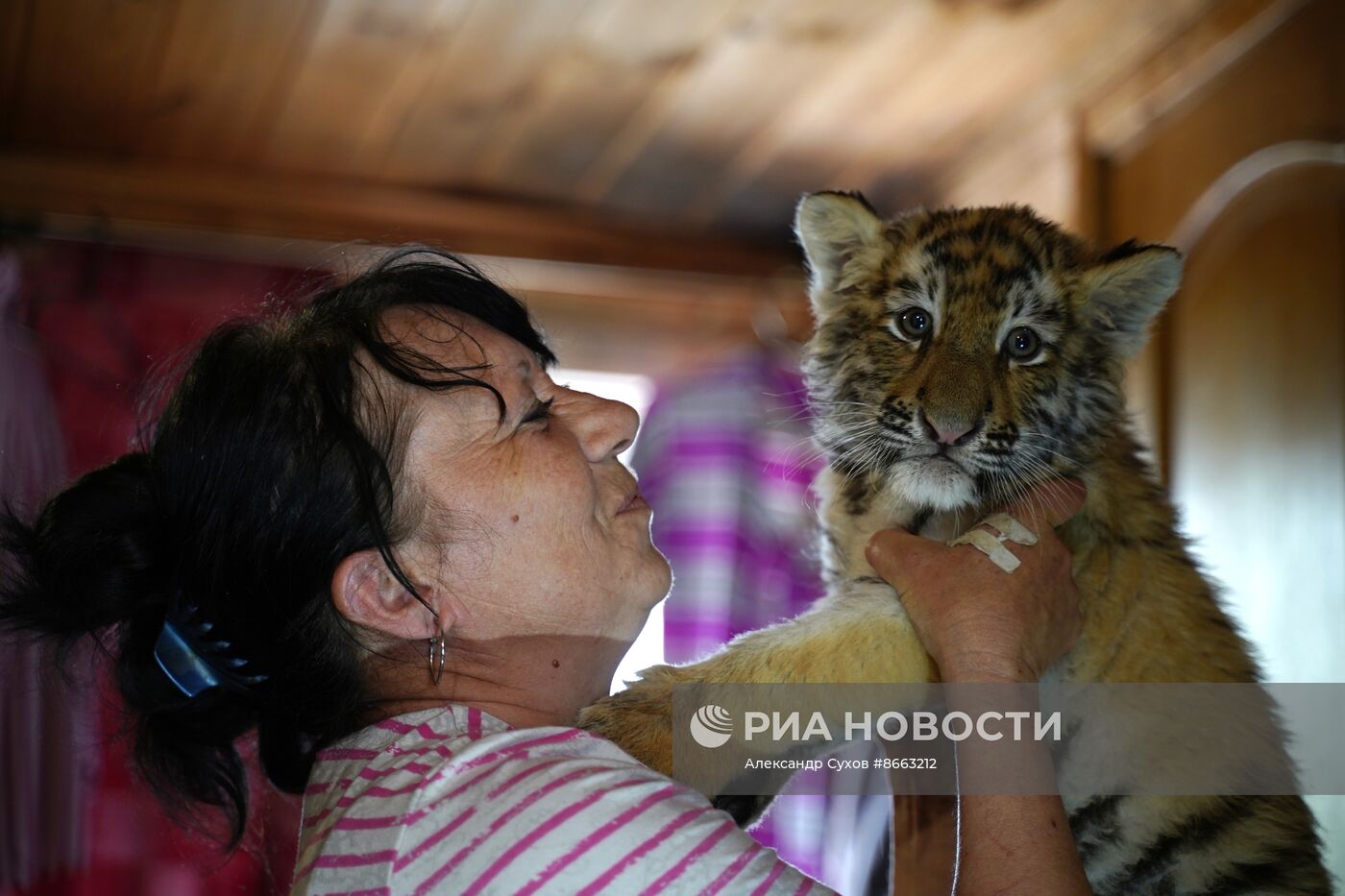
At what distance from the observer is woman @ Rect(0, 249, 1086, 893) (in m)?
1.38

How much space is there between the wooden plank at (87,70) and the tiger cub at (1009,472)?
171 centimetres

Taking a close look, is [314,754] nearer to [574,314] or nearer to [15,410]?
[15,410]

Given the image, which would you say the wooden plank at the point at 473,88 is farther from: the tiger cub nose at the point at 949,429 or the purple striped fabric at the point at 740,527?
the tiger cub nose at the point at 949,429

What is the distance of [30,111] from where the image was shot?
3252mm

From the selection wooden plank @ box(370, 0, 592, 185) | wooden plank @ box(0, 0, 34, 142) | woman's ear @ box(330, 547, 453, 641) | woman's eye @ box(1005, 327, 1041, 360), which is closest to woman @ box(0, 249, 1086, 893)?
woman's ear @ box(330, 547, 453, 641)

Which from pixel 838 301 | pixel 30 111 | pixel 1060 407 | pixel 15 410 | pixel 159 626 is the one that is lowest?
pixel 159 626

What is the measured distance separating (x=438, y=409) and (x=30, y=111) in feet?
7.99

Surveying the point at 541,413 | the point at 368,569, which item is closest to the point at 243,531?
the point at 368,569

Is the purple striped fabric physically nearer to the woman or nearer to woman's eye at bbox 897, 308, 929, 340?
woman's eye at bbox 897, 308, 929, 340

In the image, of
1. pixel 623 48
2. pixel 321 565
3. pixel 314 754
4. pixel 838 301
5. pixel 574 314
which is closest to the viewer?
pixel 321 565

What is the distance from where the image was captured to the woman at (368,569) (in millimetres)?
1384

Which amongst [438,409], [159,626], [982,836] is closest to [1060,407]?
[982,836]

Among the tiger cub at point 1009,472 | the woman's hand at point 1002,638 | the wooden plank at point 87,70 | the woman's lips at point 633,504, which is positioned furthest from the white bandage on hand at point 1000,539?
the wooden plank at point 87,70

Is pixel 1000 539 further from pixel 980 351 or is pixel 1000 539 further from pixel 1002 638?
pixel 980 351
